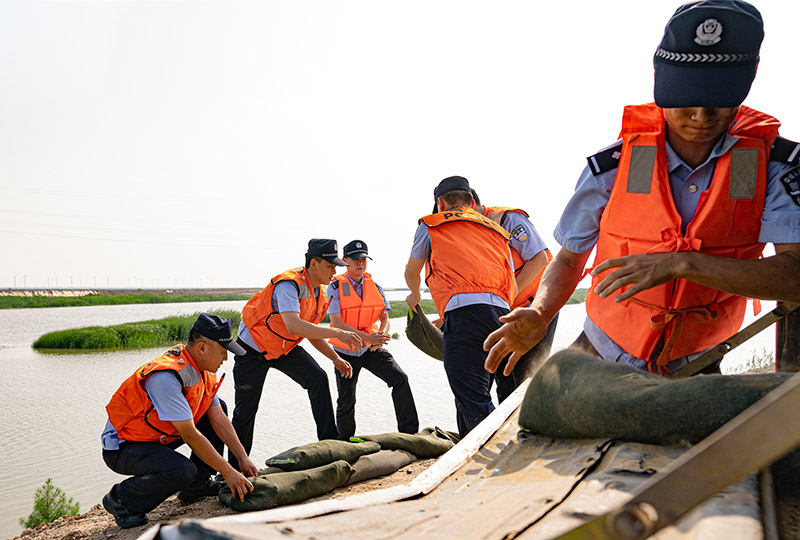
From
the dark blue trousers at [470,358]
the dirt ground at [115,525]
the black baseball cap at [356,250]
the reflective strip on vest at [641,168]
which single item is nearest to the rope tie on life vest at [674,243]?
the reflective strip on vest at [641,168]

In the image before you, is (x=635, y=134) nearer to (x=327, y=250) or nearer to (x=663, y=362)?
(x=663, y=362)

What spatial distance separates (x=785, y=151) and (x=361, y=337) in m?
4.64

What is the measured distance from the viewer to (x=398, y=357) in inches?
549

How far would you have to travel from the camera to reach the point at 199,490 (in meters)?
4.61

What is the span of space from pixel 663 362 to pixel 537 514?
1093 mm

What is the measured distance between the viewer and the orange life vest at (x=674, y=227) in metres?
1.76

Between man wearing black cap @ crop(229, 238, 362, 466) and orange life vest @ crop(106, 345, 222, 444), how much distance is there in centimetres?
100

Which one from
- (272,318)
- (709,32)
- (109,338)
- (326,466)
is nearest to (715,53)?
(709,32)

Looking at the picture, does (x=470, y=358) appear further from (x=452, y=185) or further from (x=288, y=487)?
(x=288, y=487)

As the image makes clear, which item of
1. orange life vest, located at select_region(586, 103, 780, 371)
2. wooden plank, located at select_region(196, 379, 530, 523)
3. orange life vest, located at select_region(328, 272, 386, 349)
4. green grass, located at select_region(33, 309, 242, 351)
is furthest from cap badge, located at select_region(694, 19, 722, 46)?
green grass, located at select_region(33, 309, 242, 351)

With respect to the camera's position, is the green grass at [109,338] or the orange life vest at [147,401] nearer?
the orange life vest at [147,401]

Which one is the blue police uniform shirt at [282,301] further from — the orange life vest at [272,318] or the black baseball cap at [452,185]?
the black baseball cap at [452,185]

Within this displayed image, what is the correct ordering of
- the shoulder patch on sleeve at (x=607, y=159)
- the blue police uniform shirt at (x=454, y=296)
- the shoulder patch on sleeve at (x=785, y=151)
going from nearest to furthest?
the shoulder patch on sleeve at (x=785, y=151) < the shoulder patch on sleeve at (x=607, y=159) < the blue police uniform shirt at (x=454, y=296)

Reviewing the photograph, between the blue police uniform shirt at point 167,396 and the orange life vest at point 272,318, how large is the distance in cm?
139
